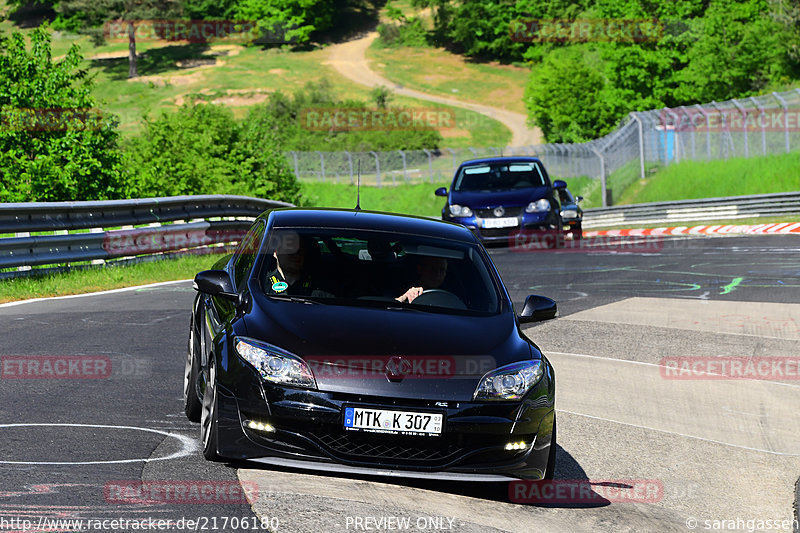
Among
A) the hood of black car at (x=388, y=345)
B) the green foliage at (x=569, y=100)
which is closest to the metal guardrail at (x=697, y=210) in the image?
the hood of black car at (x=388, y=345)

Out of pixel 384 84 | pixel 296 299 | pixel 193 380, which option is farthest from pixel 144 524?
pixel 384 84

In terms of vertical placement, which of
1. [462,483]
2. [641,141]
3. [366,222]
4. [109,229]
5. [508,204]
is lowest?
[641,141]

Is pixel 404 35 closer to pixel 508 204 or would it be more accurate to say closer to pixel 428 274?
pixel 508 204

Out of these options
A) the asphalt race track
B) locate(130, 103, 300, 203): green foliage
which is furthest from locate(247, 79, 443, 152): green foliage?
A: the asphalt race track

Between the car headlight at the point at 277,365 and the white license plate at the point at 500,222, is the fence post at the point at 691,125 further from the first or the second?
the car headlight at the point at 277,365

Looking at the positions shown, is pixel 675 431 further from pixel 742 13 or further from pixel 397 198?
pixel 742 13

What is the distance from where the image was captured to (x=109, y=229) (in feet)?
55.9

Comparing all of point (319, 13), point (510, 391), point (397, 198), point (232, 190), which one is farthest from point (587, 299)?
point (319, 13)

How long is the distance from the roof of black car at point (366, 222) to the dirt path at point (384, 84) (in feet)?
267

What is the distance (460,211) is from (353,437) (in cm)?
1758

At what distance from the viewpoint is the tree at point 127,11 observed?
406 ft

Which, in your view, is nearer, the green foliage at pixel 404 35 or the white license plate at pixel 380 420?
the white license plate at pixel 380 420

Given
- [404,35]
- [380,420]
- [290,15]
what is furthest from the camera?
[290,15]

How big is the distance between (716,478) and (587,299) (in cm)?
804
